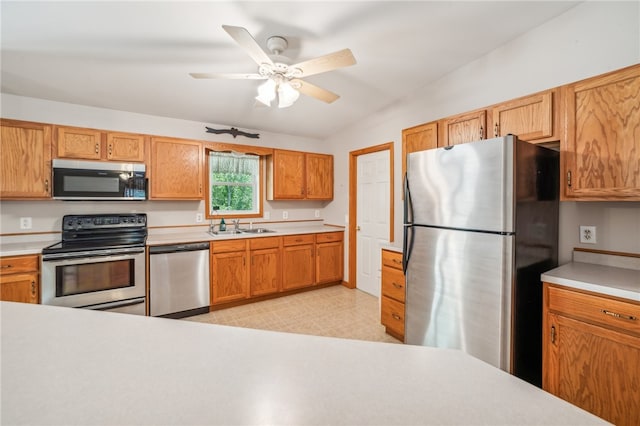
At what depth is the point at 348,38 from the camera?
2.22 metres

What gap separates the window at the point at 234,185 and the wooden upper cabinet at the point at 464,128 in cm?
278

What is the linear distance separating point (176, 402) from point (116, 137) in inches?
136

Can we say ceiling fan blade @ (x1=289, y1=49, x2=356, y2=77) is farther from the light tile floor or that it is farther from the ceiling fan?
the light tile floor

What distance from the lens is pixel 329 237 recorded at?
4242mm

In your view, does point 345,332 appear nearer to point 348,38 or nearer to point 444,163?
point 444,163

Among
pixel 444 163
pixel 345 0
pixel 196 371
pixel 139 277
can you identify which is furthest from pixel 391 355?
pixel 139 277

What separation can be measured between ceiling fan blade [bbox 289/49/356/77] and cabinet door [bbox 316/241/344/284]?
2.66 m

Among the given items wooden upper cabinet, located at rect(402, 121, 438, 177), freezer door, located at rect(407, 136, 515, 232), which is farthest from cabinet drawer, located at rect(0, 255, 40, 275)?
wooden upper cabinet, located at rect(402, 121, 438, 177)

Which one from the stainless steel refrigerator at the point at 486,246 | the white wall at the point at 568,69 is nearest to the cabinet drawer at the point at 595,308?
the stainless steel refrigerator at the point at 486,246

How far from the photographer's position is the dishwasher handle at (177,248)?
2.97m

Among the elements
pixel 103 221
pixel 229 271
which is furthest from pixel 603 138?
pixel 103 221

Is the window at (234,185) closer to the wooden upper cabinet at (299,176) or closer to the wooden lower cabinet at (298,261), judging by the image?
the wooden upper cabinet at (299,176)

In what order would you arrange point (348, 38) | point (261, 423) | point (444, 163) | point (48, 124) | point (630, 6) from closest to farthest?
point (261, 423) → point (630, 6) → point (444, 163) → point (348, 38) → point (48, 124)

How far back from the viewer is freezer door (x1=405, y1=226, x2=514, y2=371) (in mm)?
1720
